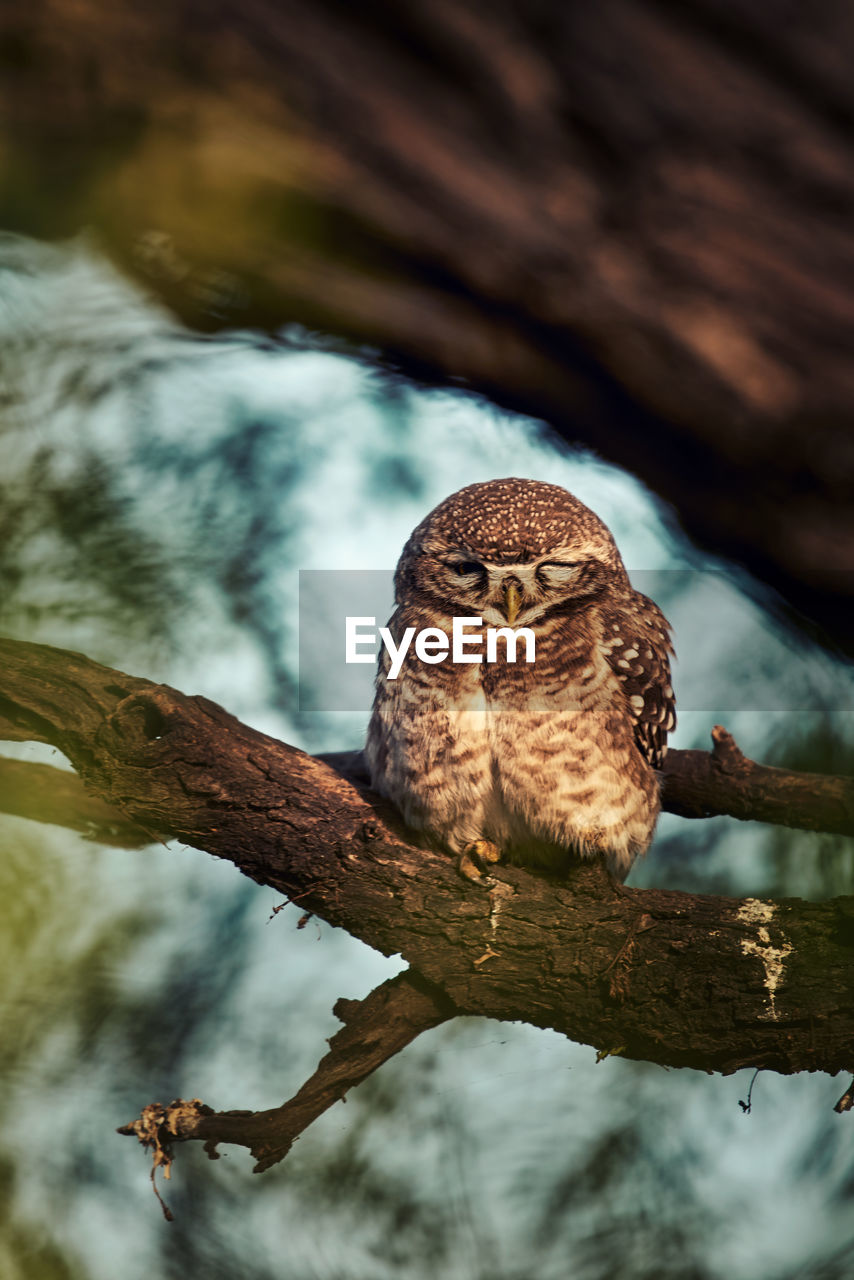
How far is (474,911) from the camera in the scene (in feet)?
6.53

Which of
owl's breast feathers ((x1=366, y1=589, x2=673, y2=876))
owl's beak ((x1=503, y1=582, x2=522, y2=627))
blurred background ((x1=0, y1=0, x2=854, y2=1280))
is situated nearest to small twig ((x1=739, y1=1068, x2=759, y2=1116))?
blurred background ((x1=0, y1=0, x2=854, y2=1280))

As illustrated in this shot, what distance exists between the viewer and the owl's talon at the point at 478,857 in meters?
2.14

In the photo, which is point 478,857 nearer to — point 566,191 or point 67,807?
point 67,807

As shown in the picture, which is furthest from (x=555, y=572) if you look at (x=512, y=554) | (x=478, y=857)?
(x=478, y=857)

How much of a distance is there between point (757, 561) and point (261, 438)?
1.53 metres

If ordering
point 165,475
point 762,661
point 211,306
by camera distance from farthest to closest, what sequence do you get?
point 165,475
point 762,661
point 211,306

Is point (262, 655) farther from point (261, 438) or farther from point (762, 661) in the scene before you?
point (762, 661)

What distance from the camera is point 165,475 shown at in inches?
83.0

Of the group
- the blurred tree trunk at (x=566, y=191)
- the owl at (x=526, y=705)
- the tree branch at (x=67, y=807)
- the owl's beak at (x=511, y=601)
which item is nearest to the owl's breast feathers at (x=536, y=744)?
the owl at (x=526, y=705)

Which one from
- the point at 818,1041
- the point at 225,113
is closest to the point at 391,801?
the point at 818,1041

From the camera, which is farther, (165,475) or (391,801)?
(391,801)

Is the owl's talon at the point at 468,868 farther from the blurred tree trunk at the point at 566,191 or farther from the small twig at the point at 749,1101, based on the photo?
the blurred tree trunk at the point at 566,191

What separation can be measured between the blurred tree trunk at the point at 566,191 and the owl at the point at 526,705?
1244mm

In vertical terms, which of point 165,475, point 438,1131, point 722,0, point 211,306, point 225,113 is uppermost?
point 722,0
